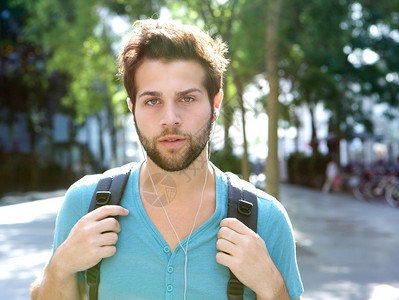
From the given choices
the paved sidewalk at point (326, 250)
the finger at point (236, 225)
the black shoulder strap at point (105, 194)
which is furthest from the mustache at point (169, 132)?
the paved sidewalk at point (326, 250)

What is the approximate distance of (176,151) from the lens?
1798 millimetres

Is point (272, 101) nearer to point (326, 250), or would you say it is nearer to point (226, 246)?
point (326, 250)

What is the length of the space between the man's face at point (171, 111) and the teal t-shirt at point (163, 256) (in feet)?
0.62

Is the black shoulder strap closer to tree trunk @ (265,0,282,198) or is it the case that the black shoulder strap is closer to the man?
the man

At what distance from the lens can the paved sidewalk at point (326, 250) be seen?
22.5 ft

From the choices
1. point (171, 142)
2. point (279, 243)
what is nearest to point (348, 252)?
point (279, 243)

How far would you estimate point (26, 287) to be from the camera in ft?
22.1

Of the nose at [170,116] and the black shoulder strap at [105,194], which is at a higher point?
the nose at [170,116]

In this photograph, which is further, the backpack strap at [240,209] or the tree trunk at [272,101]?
the tree trunk at [272,101]

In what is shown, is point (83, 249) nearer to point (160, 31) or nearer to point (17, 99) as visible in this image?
point (160, 31)

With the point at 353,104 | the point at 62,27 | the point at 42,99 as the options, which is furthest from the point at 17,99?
the point at 353,104

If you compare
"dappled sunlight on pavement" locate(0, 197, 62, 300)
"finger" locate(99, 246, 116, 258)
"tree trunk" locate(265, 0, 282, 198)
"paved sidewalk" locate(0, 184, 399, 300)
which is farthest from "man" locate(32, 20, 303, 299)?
"tree trunk" locate(265, 0, 282, 198)

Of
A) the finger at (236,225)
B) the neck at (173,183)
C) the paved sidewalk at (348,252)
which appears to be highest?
the neck at (173,183)

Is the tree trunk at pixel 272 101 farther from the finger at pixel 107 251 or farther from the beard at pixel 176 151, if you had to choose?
the finger at pixel 107 251
